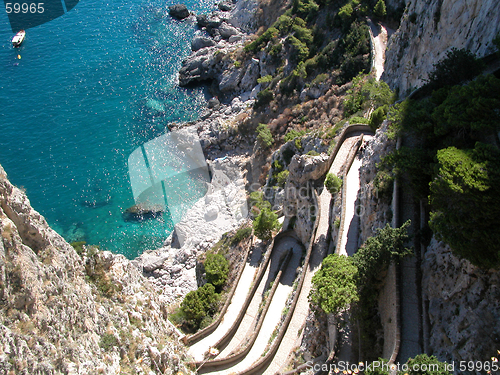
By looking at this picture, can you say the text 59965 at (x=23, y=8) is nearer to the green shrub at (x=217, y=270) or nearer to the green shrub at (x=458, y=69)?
the green shrub at (x=217, y=270)

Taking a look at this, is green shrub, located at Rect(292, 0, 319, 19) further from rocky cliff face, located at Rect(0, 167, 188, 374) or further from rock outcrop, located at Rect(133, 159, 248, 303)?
rocky cliff face, located at Rect(0, 167, 188, 374)

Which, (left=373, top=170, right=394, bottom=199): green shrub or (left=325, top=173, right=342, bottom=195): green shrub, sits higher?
(left=325, top=173, right=342, bottom=195): green shrub

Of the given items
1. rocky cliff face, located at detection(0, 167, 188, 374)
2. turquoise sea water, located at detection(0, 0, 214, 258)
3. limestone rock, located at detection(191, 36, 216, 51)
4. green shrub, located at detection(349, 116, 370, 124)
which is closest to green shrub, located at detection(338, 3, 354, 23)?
green shrub, located at detection(349, 116, 370, 124)

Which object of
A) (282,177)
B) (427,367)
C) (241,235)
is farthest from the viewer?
(282,177)

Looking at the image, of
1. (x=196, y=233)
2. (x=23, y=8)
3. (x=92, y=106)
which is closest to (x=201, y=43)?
(x=92, y=106)

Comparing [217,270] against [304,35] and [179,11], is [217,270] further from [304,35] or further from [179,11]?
[179,11]

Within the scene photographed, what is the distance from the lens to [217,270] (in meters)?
42.3

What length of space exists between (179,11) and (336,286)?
9393 centimetres

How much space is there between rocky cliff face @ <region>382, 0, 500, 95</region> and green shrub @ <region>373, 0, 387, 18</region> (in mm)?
12038

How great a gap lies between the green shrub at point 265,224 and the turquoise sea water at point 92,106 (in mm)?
22117

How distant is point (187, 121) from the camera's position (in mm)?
74000

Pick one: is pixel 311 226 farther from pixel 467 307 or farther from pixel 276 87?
pixel 276 87

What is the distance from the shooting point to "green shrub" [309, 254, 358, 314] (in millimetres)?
26094

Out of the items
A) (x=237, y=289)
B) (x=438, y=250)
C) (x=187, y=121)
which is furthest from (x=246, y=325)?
(x=187, y=121)
